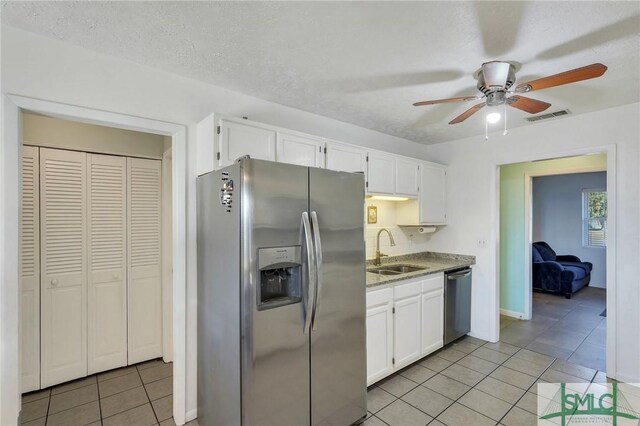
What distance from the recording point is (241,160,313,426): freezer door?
1682 millimetres

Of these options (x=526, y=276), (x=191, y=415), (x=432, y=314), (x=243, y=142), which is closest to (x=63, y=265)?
(x=191, y=415)

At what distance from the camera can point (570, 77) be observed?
5.15 feet

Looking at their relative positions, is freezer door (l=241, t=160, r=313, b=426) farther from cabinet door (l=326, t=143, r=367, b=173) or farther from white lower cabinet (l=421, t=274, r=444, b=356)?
white lower cabinet (l=421, t=274, r=444, b=356)

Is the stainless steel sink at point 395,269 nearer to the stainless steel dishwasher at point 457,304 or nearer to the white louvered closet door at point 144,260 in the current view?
the stainless steel dishwasher at point 457,304

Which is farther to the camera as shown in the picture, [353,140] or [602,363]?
[353,140]

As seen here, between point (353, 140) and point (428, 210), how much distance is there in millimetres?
1283

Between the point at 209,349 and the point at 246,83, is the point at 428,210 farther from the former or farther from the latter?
the point at 209,349

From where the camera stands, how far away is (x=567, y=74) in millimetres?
1547

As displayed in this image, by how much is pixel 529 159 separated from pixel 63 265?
4.68m

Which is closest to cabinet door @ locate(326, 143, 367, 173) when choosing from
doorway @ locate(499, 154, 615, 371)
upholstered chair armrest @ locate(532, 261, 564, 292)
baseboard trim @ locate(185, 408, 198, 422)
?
baseboard trim @ locate(185, 408, 198, 422)

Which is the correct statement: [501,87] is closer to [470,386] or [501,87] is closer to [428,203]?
[428,203]

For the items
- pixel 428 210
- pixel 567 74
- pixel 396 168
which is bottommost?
pixel 428 210

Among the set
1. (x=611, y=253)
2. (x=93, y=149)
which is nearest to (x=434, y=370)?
(x=611, y=253)

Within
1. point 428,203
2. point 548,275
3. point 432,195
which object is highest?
point 432,195
